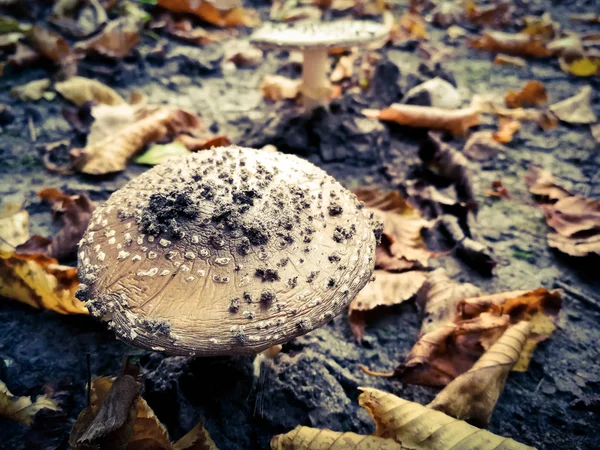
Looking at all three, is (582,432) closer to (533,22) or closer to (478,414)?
(478,414)

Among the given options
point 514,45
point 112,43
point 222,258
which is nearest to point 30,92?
point 112,43

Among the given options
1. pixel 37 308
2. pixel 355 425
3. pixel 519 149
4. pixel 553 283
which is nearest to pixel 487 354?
pixel 355 425

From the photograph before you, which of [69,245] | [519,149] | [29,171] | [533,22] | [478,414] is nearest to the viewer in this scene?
[478,414]

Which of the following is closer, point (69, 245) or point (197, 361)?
Answer: point (197, 361)

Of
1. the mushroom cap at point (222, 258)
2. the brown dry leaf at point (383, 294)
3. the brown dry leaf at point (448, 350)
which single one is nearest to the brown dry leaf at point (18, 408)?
the mushroom cap at point (222, 258)

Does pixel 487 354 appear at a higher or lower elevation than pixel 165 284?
lower

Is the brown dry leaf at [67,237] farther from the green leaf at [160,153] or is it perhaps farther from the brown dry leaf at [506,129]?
the brown dry leaf at [506,129]

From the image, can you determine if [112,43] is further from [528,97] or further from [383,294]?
[528,97]
